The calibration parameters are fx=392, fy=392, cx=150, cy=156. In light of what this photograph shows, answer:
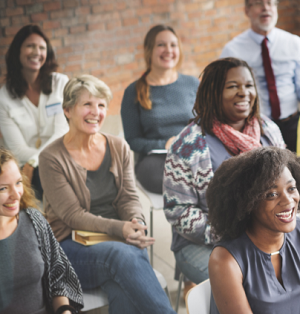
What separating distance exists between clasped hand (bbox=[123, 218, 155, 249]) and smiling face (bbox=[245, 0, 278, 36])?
155 centimetres

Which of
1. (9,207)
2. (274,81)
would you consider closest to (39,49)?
(9,207)

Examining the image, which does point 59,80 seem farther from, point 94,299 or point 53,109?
point 94,299

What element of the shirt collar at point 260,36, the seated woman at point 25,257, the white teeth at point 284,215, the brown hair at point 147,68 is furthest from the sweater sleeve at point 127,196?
the shirt collar at point 260,36

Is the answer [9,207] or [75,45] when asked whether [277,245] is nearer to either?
[9,207]

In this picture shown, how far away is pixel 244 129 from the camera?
1.70 meters

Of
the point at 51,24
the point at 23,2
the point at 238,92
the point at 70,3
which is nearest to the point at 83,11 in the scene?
the point at 70,3

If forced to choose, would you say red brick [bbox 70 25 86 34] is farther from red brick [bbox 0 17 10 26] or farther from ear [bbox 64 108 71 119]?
ear [bbox 64 108 71 119]

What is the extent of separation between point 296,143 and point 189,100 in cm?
68

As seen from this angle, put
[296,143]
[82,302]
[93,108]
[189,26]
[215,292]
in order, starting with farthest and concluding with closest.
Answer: [189,26] < [296,143] < [93,108] < [82,302] < [215,292]

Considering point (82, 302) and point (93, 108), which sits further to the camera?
point (93, 108)

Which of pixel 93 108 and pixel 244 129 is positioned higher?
pixel 93 108

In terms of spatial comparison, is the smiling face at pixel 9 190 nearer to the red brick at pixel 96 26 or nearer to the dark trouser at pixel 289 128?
the red brick at pixel 96 26

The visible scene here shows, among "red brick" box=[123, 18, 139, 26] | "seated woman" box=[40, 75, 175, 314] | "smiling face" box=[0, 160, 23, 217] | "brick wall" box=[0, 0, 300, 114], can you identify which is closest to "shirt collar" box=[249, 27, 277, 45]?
"brick wall" box=[0, 0, 300, 114]

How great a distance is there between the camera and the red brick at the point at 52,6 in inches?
68.2
